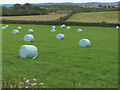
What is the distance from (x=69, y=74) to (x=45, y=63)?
7.93ft

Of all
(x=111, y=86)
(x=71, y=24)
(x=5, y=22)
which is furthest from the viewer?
(x=5, y=22)

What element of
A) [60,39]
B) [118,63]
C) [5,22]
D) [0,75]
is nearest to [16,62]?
[0,75]

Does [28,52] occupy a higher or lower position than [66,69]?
higher

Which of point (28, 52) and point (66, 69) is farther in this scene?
point (28, 52)

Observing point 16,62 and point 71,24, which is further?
point 71,24

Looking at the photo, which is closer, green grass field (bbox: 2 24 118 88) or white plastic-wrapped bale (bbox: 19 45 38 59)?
green grass field (bbox: 2 24 118 88)

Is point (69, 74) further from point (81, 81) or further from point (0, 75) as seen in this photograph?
point (0, 75)

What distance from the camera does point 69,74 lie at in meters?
10.2

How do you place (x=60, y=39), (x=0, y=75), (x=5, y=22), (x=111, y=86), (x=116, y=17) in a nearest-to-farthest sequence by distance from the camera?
(x=111, y=86) < (x=0, y=75) < (x=60, y=39) < (x=5, y=22) < (x=116, y=17)

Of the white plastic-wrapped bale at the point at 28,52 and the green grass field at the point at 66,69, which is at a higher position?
the white plastic-wrapped bale at the point at 28,52

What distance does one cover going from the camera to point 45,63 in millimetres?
12211

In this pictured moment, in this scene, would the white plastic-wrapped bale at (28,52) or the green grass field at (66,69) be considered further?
the white plastic-wrapped bale at (28,52)

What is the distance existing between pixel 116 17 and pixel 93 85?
2274 inches

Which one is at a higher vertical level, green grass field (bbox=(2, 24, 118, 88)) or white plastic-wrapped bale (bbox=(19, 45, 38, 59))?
white plastic-wrapped bale (bbox=(19, 45, 38, 59))
